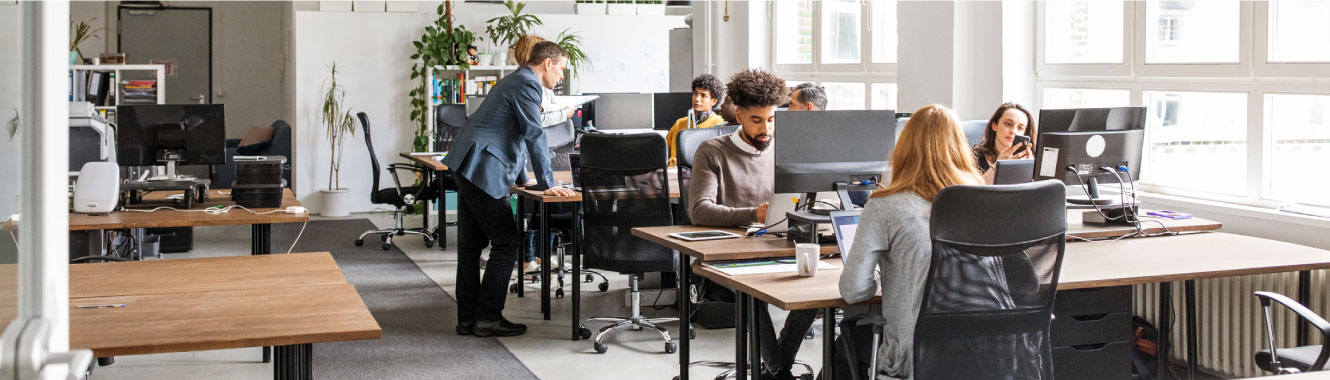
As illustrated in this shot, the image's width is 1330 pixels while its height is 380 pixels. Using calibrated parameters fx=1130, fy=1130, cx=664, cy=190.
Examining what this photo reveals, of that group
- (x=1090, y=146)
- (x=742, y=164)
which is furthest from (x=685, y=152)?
(x=1090, y=146)

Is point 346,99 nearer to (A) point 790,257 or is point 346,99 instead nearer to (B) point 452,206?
(B) point 452,206

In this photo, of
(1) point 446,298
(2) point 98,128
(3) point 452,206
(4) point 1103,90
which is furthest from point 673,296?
(3) point 452,206

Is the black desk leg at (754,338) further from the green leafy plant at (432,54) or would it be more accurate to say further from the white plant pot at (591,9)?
the white plant pot at (591,9)

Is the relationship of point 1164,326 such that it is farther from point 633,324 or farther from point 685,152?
point 633,324

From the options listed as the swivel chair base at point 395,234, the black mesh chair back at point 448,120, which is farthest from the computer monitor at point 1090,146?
the black mesh chair back at point 448,120

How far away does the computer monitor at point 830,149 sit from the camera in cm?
362

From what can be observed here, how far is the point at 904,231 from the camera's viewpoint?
2.68 m

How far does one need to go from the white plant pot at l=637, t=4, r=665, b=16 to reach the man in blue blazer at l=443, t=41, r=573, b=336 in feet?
18.4

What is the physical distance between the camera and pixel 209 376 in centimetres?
442

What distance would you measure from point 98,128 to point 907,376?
4.03 meters

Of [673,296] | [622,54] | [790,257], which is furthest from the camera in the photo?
[622,54]

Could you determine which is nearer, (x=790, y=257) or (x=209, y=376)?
(x=790, y=257)

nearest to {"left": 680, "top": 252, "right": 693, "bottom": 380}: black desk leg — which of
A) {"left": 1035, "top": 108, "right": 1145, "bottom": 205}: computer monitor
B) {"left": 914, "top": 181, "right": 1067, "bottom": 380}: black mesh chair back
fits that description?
{"left": 914, "top": 181, "right": 1067, "bottom": 380}: black mesh chair back

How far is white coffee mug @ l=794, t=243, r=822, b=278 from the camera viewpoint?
305 centimetres
